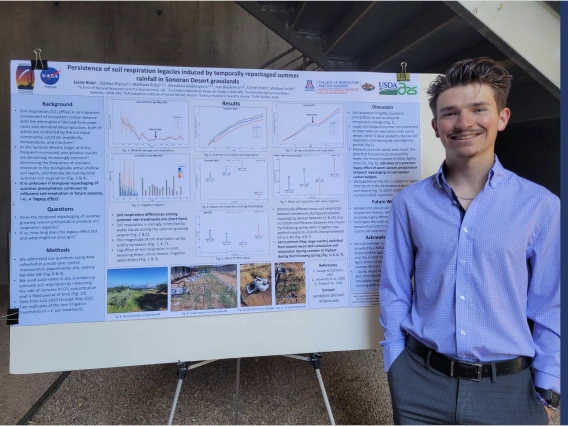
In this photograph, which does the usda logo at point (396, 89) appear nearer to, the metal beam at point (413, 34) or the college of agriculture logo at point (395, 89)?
the college of agriculture logo at point (395, 89)

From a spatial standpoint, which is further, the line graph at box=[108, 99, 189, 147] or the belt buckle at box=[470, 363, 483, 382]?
the line graph at box=[108, 99, 189, 147]

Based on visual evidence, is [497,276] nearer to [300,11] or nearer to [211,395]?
[211,395]

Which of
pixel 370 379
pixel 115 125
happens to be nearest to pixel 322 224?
pixel 115 125

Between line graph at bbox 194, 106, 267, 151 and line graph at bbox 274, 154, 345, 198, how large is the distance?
13 centimetres

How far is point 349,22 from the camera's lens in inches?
104

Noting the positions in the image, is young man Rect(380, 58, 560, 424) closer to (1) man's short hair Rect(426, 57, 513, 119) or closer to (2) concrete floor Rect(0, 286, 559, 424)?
(1) man's short hair Rect(426, 57, 513, 119)

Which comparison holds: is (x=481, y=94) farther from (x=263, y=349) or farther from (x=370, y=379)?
(x=370, y=379)

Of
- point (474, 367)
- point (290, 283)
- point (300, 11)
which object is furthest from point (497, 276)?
point (300, 11)

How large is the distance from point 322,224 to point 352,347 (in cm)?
57

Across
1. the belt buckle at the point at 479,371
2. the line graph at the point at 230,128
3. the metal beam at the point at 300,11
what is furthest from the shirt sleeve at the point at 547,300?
the metal beam at the point at 300,11

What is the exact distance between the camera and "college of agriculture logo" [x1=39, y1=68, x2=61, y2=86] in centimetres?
139

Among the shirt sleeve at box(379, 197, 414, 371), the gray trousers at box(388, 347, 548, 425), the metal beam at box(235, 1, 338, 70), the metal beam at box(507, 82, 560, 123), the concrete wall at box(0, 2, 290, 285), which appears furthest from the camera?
the concrete wall at box(0, 2, 290, 285)

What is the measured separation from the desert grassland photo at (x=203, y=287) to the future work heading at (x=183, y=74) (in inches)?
31.0

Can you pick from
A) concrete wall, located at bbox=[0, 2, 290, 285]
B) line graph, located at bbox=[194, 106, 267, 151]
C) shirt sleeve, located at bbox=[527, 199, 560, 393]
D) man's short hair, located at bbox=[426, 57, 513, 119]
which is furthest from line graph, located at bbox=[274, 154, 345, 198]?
concrete wall, located at bbox=[0, 2, 290, 285]
